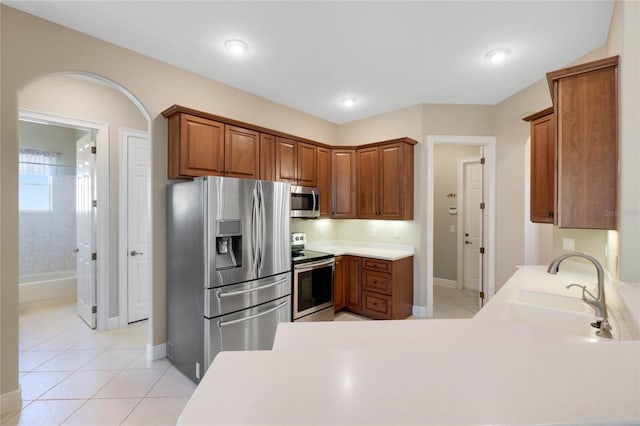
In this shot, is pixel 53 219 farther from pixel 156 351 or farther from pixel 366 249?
pixel 366 249

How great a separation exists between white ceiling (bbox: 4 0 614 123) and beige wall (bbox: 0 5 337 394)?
11 cm

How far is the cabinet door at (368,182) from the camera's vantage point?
4039 mm

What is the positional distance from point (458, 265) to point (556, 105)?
3.99 m

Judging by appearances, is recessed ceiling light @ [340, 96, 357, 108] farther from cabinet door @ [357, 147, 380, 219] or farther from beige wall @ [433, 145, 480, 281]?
beige wall @ [433, 145, 480, 281]

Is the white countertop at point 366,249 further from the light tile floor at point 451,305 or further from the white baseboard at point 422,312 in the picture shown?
the light tile floor at point 451,305

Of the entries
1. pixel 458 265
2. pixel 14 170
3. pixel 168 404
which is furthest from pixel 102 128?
pixel 458 265

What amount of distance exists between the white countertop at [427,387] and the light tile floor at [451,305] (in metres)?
3.22

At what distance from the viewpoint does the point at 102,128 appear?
3.42m

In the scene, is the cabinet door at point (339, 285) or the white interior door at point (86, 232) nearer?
the white interior door at point (86, 232)

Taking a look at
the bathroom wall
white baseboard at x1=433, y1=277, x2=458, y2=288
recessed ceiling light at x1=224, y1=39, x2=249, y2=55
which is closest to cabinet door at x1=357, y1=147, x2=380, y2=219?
recessed ceiling light at x1=224, y1=39, x2=249, y2=55

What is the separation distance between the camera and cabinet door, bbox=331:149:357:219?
4242 mm

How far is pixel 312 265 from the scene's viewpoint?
331cm

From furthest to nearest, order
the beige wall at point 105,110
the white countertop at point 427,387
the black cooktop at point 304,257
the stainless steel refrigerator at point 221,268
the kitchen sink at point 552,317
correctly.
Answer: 1. the black cooktop at point 304,257
2. the beige wall at point 105,110
3. the stainless steel refrigerator at point 221,268
4. the kitchen sink at point 552,317
5. the white countertop at point 427,387

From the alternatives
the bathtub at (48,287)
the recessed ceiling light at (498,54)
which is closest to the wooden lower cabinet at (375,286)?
the recessed ceiling light at (498,54)
